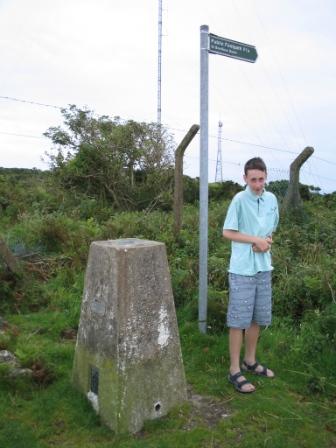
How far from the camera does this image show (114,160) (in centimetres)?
1145

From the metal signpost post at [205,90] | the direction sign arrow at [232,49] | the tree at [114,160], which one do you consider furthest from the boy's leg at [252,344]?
the tree at [114,160]

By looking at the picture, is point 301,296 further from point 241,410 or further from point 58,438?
point 58,438

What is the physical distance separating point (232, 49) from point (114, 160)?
801 cm

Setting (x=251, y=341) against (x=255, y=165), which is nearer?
(x=255, y=165)

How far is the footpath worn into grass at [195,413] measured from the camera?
8.66 feet

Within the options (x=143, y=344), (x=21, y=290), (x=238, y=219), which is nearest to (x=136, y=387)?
(x=143, y=344)

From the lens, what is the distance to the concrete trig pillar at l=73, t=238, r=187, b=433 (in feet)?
8.86

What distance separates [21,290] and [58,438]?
2.67m

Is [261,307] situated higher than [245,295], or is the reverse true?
[245,295]

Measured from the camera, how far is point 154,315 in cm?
286

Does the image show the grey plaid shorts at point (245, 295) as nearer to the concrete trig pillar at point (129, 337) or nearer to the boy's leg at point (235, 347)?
the boy's leg at point (235, 347)

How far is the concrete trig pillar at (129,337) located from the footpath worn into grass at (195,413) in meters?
0.13

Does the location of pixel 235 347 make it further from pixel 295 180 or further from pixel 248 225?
pixel 295 180

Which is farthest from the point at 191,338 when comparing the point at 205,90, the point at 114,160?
the point at 114,160
